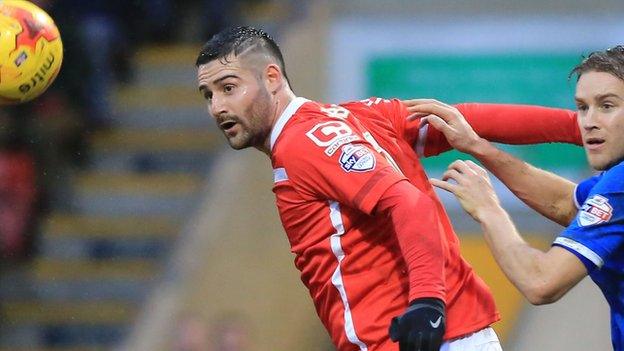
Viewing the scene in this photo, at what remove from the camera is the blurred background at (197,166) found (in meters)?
7.44

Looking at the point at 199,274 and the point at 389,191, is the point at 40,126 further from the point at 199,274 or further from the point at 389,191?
the point at 389,191

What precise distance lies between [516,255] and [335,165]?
0.55 m

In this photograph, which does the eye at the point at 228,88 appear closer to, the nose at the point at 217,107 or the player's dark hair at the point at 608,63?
the nose at the point at 217,107

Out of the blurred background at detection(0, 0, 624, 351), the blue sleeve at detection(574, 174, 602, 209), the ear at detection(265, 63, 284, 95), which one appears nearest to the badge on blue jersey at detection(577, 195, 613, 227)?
the blue sleeve at detection(574, 174, 602, 209)

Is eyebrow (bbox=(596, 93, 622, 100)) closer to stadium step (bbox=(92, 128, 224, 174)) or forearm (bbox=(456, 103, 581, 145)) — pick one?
forearm (bbox=(456, 103, 581, 145))

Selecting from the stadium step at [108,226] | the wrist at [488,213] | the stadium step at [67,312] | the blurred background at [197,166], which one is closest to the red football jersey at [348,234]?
the wrist at [488,213]

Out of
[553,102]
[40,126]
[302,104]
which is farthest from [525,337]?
[302,104]

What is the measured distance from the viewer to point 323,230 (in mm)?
3525

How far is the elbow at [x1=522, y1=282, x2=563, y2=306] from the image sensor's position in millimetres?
3209

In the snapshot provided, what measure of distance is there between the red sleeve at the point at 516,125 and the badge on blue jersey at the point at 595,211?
1.78ft

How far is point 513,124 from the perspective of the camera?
381 cm

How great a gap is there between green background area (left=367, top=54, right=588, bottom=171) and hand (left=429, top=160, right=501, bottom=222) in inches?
154

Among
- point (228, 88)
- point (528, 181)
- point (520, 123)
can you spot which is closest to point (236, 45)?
point (228, 88)

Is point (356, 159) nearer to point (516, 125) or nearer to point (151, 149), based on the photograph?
point (516, 125)
